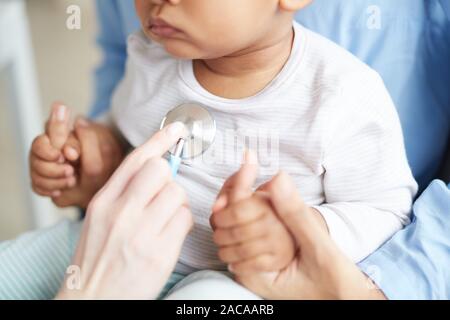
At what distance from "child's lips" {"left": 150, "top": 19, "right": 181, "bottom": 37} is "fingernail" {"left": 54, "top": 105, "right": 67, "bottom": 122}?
19 cm

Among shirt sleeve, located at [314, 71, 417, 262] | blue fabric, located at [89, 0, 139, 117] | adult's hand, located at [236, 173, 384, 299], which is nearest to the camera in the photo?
adult's hand, located at [236, 173, 384, 299]

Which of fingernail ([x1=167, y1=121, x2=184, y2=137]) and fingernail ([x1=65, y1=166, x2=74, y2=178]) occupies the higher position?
fingernail ([x1=167, y1=121, x2=184, y2=137])

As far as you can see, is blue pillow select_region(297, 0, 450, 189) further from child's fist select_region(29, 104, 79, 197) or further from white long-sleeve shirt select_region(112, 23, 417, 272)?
child's fist select_region(29, 104, 79, 197)

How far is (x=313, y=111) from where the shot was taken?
0.67 meters

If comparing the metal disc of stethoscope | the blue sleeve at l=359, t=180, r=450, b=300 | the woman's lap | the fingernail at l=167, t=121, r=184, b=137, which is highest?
the fingernail at l=167, t=121, r=184, b=137

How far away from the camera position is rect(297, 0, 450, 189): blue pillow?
2.49 ft

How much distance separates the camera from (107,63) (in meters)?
1.00

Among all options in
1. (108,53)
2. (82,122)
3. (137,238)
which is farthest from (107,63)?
(137,238)

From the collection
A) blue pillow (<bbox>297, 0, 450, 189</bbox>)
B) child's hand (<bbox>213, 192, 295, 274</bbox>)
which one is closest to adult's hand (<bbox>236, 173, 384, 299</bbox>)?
child's hand (<bbox>213, 192, 295, 274</bbox>)

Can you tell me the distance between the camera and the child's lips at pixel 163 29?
2.11ft

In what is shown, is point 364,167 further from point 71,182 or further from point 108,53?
point 108,53
